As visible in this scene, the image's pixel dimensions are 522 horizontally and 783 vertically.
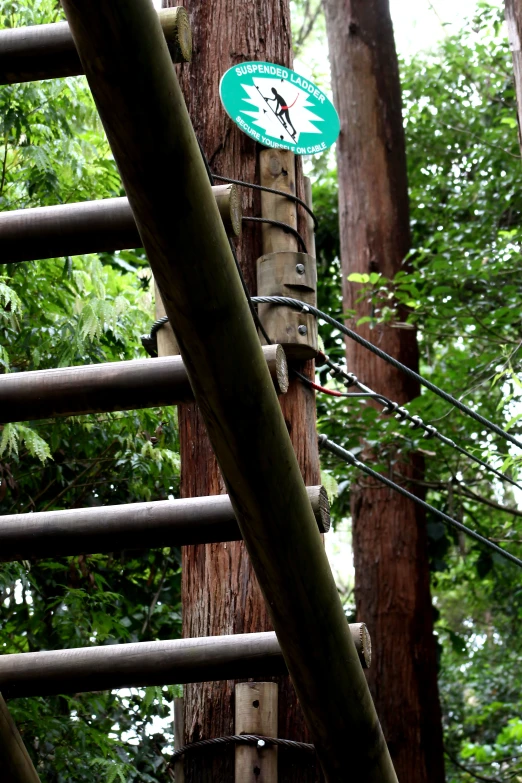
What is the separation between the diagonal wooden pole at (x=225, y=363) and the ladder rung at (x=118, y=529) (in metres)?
0.27

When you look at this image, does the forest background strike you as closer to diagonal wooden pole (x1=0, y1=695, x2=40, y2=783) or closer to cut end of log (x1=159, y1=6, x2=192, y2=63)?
diagonal wooden pole (x1=0, y1=695, x2=40, y2=783)

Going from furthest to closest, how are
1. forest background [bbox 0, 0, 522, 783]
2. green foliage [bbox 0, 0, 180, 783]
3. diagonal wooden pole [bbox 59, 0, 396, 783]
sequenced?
forest background [bbox 0, 0, 522, 783], green foliage [bbox 0, 0, 180, 783], diagonal wooden pole [bbox 59, 0, 396, 783]

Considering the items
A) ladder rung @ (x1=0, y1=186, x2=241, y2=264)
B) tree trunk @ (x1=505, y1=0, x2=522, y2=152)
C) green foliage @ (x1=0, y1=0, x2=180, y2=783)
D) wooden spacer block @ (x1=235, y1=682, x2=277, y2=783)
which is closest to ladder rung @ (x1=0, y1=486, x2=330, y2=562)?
ladder rung @ (x1=0, y1=186, x2=241, y2=264)

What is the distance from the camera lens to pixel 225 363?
146 cm

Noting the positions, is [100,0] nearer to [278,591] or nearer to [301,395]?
[278,591]

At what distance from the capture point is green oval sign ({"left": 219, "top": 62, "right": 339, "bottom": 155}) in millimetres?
2631

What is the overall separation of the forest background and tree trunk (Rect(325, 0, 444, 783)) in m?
0.31

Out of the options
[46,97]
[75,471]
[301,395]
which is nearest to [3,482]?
[75,471]

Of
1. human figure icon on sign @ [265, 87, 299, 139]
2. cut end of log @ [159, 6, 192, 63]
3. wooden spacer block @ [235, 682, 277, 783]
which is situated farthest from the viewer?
human figure icon on sign @ [265, 87, 299, 139]

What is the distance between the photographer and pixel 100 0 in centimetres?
118

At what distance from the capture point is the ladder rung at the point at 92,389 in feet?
6.06

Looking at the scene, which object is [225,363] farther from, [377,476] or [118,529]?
[377,476]

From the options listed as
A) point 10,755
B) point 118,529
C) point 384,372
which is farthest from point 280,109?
point 384,372

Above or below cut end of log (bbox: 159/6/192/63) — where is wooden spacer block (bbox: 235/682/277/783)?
below
